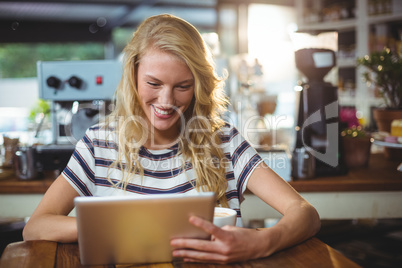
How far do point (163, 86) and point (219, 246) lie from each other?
599 mm

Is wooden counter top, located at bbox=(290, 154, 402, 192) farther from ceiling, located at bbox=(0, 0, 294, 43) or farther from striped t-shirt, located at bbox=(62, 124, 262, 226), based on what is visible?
ceiling, located at bbox=(0, 0, 294, 43)

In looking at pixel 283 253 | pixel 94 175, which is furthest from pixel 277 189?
pixel 94 175

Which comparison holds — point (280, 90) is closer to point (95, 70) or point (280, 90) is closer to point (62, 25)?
point (95, 70)

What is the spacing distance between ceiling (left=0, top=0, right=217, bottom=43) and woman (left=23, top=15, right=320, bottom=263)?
5.80m

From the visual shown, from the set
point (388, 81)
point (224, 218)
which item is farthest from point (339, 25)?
point (224, 218)

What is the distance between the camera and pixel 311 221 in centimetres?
116

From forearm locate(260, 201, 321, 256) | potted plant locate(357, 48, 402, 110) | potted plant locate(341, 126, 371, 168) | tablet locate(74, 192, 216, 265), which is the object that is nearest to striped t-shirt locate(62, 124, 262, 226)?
forearm locate(260, 201, 321, 256)

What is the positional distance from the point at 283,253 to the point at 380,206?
1040mm

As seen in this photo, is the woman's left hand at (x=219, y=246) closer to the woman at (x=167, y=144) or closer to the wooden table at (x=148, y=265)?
the wooden table at (x=148, y=265)

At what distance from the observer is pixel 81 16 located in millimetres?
8578

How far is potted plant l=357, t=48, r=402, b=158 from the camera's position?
2.17m

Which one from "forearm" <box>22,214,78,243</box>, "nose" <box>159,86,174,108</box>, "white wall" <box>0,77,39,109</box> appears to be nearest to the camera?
"forearm" <box>22,214,78,243</box>

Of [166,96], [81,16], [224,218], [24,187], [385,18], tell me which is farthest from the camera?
[81,16]

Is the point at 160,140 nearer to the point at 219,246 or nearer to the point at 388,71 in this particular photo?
the point at 219,246
